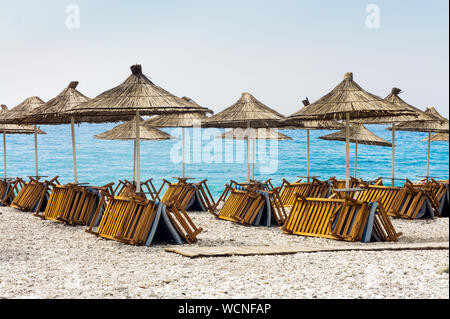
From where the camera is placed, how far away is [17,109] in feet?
39.4

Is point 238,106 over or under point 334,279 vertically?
over

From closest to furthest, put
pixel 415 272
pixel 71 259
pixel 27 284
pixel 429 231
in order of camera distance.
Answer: pixel 415 272 < pixel 27 284 < pixel 71 259 < pixel 429 231

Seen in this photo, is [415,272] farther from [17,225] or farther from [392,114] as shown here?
[17,225]

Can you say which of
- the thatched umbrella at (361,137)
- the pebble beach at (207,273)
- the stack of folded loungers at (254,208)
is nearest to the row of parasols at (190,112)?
the thatched umbrella at (361,137)

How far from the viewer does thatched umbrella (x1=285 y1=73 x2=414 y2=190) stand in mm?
7866

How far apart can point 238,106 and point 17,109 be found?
4.76m

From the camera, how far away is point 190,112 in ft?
25.4

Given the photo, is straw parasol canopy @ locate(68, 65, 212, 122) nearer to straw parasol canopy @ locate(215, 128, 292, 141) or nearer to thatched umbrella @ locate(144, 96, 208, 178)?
thatched umbrella @ locate(144, 96, 208, 178)

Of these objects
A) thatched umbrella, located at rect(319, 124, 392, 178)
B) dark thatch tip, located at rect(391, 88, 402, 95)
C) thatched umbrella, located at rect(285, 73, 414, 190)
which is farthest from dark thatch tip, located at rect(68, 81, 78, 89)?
thatched umbrella, located at rect(319, 124, 392, 178)

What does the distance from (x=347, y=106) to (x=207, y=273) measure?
367 centimetres

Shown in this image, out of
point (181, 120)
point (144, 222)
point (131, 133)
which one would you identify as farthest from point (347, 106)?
point (131, 133)

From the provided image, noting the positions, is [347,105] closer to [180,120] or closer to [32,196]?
[180,120]

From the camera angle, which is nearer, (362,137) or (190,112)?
(190,112)
